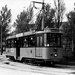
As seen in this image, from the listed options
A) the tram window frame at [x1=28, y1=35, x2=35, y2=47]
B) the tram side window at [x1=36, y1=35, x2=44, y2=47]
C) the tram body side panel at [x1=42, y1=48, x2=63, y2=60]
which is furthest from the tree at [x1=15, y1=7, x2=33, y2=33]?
the tram body side panel at [x1=42, y1=48, x2=63, y2=60]

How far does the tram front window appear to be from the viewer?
17.9 m

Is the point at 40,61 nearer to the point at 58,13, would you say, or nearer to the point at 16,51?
the point at 16,51

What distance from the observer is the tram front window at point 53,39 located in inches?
704

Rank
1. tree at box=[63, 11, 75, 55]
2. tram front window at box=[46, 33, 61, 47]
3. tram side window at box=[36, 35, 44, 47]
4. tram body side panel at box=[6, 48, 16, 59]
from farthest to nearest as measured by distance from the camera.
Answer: tram body side panel at box=[6, 48, 16, 59] < tree at box=[63, 11, 75, 55] < tram side window at box=[36, 35, 44, 47] < tram front window at box=[46, 33, 61, 47]

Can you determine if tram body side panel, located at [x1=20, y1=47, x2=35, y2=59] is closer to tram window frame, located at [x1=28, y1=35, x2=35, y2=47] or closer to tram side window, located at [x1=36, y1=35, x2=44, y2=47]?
tram window frame, located at [x1=28, y1=35, x2=35, y2=47]

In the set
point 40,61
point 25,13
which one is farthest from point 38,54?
point 25,13

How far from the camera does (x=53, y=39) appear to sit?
18.1 meters

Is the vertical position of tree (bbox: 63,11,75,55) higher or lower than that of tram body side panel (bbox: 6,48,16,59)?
higher

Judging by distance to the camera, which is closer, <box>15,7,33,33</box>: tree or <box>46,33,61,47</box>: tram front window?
<box>46,33,61,47</box>: tram front window

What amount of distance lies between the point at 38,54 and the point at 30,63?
2542 mm

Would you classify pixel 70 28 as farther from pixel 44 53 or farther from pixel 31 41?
pixel 44 53

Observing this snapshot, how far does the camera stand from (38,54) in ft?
60.8

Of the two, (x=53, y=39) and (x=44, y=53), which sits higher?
(x=53, y=39)

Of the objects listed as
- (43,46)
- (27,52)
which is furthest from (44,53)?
(27,52)
